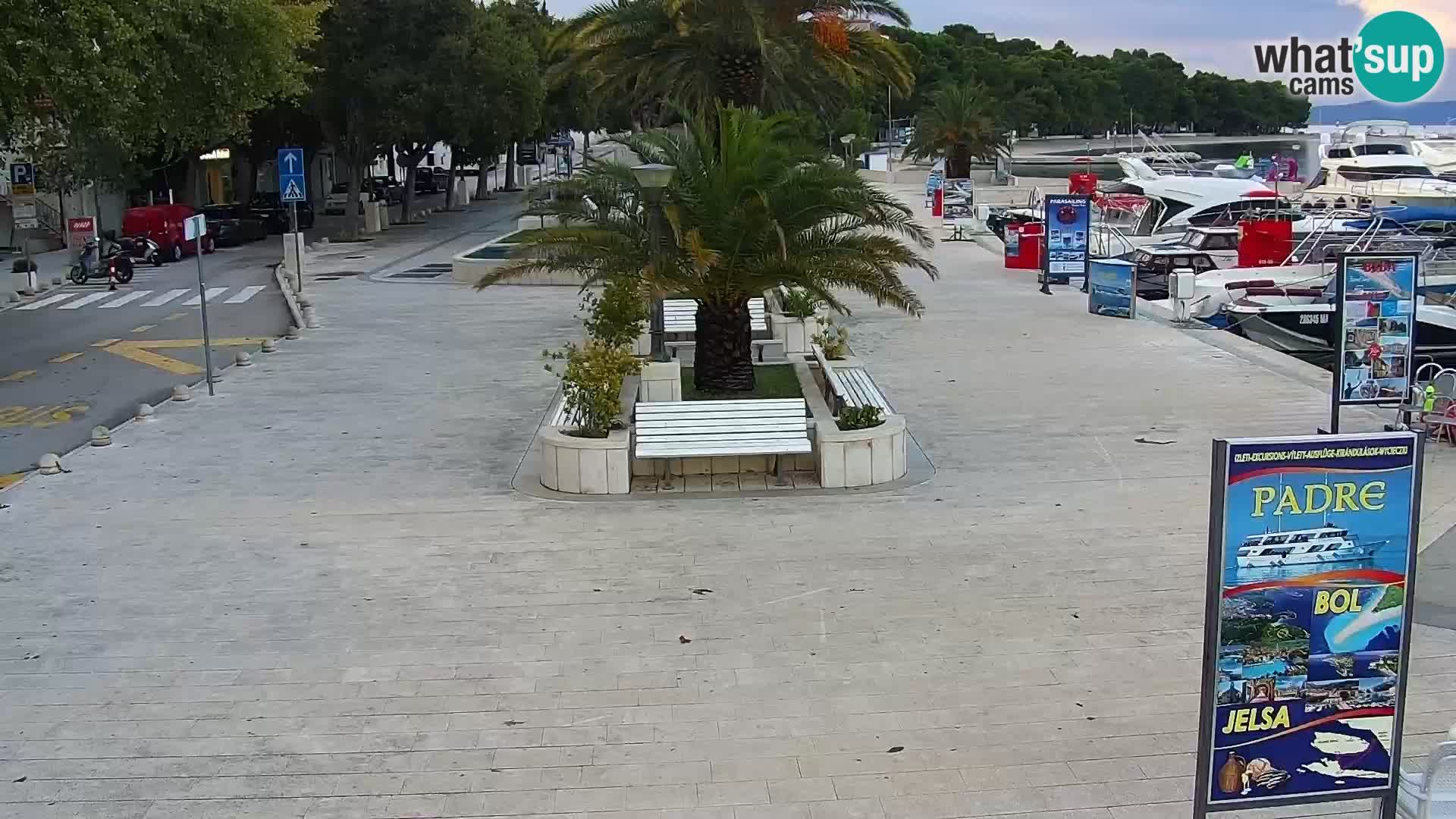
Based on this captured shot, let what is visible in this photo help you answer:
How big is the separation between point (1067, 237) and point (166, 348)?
53.4 feet

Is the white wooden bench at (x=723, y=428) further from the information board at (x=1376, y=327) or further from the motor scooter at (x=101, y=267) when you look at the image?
the motor scooter at (x=101, y=267)

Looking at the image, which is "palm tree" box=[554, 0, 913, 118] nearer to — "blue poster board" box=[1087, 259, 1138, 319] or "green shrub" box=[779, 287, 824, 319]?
"blue poster board" box=[1087, 259, 1138, 319]

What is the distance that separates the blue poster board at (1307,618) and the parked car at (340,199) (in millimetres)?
47510

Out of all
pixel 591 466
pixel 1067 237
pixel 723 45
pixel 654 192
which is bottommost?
pixel 591 466

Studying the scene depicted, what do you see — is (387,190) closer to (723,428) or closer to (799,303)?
(799,303)

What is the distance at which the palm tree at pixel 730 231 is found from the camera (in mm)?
12930

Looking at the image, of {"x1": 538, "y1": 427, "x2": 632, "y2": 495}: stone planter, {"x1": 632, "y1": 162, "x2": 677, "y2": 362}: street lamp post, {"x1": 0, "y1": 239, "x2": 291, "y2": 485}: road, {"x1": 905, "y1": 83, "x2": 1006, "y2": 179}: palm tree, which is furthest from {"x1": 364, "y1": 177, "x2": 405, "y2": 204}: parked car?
{"x1": 538, "y1": 427, "x2": 632, "y2": 495}: stone planter

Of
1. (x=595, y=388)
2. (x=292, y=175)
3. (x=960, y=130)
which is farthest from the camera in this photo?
(x=960, y=130)

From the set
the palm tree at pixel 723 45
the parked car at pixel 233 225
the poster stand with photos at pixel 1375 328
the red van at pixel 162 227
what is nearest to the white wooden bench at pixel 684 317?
the palm tree at pixel 723 45

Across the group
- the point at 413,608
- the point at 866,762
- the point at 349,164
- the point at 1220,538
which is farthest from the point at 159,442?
the point at 349,164

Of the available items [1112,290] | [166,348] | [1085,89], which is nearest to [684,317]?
[1112,290]

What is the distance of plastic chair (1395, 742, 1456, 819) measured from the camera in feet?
17.1

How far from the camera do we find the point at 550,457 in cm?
1197

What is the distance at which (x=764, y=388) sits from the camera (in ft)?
48.6
